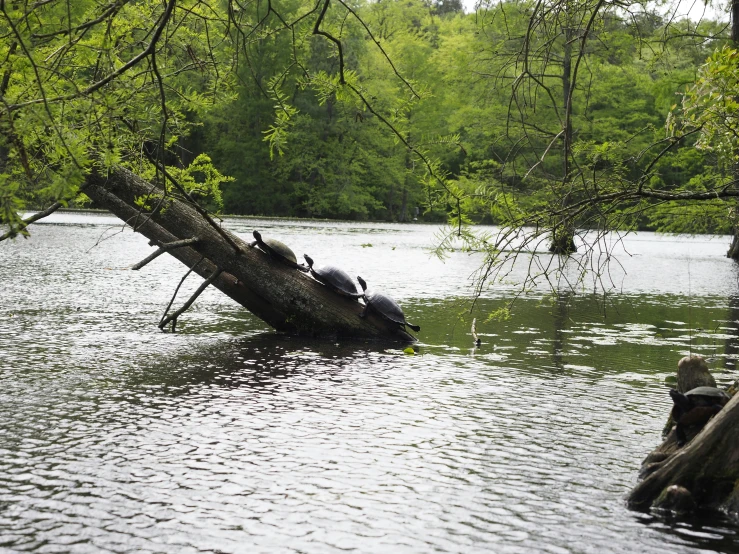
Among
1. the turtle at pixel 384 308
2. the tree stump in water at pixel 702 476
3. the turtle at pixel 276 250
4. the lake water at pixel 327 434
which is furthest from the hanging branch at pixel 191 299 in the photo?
the tree stump in water at pixel 702 476

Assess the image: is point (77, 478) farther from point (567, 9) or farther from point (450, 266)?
point (450, 266)

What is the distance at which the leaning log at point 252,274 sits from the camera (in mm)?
12039

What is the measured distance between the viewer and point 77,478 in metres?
5.85

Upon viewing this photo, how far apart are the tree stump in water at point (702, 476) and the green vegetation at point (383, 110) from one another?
84.9 inches

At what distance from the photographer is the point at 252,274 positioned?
12.1 metres

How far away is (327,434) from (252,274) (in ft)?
17.1

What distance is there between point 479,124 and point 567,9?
3701 centimetres

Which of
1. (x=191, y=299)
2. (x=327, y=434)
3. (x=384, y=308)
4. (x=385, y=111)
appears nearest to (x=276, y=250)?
(x=191, y=299)

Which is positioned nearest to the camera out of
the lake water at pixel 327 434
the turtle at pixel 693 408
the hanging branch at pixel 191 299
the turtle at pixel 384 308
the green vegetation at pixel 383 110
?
the green vegetation at pixel 383 110

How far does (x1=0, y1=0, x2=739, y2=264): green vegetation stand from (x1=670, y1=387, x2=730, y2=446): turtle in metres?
1.87

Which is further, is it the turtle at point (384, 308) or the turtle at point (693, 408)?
the turtle at point (384, 308)

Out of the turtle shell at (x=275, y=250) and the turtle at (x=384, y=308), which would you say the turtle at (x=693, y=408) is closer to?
the turtle at (x=384, y=308)

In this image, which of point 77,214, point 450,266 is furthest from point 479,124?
point 77,214

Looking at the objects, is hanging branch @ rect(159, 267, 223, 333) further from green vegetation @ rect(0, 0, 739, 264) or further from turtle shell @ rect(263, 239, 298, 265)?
green vegetation @ rect(0, 0, 739, 264)
